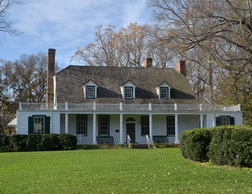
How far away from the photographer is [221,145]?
38.3 ft

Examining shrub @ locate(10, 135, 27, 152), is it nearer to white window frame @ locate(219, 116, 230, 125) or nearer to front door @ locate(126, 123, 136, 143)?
front door @ locate(126, 123, 136, 143)

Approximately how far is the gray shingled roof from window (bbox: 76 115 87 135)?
1503 millimetres

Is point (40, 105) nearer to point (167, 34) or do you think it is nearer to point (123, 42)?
point (167, 34)

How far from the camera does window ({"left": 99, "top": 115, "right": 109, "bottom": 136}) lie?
95.6 feet

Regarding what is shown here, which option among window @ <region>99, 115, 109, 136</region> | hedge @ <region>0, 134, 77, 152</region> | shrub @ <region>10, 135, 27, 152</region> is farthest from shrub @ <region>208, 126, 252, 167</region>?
window @ <region>99, 115, 109, 136</region>

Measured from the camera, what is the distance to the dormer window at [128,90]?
30.3 meters

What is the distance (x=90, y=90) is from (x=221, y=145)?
1942 cm

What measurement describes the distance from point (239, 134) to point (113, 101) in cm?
1951

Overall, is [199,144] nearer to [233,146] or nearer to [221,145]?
[221,145]

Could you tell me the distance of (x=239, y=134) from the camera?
1082 centimetres

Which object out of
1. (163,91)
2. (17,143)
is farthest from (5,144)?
(163,91)

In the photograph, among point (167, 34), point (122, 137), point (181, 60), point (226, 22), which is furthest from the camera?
point (181, 60)

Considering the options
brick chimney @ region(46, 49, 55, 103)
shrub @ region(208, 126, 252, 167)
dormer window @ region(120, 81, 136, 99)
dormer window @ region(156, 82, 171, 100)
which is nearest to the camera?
shrub @ region(208, 126, 252, 167)

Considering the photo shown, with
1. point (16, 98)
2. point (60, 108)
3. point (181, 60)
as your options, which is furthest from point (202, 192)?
point (16, 98)
